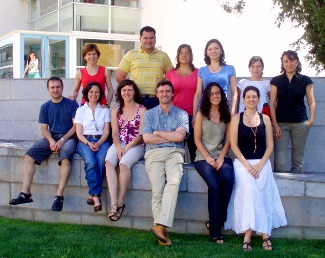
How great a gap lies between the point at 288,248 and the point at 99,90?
2.97m

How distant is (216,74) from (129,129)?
1246 millimetres

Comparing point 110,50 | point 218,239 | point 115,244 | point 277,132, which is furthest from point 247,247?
point 110,50

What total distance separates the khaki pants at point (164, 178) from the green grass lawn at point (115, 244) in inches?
13.3

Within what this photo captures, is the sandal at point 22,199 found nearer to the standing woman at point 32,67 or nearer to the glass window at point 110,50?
the standing woman at point 32,67

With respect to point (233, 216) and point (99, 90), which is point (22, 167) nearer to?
point (99, 90)

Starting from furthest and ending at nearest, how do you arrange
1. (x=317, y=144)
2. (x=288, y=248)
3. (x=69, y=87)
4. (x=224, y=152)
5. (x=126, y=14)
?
(x=126, y=14) → (x=69, y=87) → (x=317, y=144) → (x=224, y=152) → (x=288, y=248)

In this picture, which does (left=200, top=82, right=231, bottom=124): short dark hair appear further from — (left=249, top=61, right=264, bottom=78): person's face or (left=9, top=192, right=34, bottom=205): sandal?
(left=9, top=192, right=34, bottom=205): sandal

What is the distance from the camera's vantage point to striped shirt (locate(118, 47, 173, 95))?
775 centimetres

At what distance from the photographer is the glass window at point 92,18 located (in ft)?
73.7

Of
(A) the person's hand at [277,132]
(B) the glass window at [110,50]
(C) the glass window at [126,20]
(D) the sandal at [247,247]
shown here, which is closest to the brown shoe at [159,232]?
(D) the sandal at [247,247]

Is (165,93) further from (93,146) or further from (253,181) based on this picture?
(253,181)

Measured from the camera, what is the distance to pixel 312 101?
7438 millimetres

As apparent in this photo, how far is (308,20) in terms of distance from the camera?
12.6m

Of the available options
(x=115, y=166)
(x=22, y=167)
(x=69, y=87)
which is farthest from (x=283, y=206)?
(x=69, y=87)
